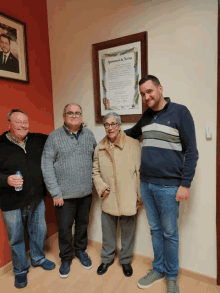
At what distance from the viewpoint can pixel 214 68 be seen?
1.62 metres

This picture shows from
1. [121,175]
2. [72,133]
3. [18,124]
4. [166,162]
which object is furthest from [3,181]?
[166,162]

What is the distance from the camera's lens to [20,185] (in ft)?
5.44

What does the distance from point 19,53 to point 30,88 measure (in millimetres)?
343

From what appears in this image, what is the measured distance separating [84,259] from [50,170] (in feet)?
3.12

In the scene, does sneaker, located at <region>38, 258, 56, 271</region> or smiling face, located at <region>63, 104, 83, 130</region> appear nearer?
smiling face, located at <region>63, 104, 83, 130</region>

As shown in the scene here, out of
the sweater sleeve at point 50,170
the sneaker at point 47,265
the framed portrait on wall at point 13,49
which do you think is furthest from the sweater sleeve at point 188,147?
the framed portrait on wall at point 13,49

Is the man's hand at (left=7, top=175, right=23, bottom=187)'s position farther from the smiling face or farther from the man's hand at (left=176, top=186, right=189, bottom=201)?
the man's hand at (left=176, top=186, right=189, bottom=201)

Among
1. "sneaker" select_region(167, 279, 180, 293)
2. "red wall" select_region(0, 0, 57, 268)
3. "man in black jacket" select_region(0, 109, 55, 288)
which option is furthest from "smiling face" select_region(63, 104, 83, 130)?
"sneaker" select_region(167, 279, 180, 293)

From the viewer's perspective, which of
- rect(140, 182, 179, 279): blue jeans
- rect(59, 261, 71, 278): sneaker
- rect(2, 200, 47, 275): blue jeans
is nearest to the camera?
rect(140, 182, 179, 279): blue jeans

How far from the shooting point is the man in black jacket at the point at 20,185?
1764 mm

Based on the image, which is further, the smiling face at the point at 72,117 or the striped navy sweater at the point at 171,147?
the smiling face at the point at 72,117

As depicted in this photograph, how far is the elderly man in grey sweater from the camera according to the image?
186 centimetres

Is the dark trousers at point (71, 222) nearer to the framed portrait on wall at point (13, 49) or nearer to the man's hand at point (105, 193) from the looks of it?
the man's hand at point (105, 193)

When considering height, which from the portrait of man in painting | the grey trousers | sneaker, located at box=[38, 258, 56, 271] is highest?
the portrait of man in painting
